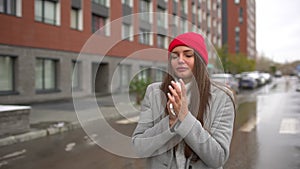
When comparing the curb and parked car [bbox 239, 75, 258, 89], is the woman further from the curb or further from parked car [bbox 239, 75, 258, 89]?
parked car [bbox 239, 75, 258, 89]

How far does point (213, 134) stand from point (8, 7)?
17.2m

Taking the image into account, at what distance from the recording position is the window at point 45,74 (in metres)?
18.0

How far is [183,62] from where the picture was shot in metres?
1.54

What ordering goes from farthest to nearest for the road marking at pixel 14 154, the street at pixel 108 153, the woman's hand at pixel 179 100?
the road marking at pixel 14 154, the street at pixel 108 153, the woman's hand at pixel 179 100

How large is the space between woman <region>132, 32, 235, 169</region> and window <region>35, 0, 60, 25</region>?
59.4 ft

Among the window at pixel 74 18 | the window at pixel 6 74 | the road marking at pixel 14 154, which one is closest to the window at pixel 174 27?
the road marking at pixel 14 154

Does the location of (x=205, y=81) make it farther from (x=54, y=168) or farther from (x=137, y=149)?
(x=54, y=168)

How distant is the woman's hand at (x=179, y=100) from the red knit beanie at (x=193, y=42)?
9.7 inches

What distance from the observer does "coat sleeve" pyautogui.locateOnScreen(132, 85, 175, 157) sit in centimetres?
153

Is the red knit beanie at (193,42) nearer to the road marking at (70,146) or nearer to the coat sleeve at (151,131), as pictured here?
the coat sleeve at (151,131)

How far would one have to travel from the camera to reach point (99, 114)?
1.73 meters

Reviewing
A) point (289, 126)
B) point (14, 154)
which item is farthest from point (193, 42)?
point (289, 126)

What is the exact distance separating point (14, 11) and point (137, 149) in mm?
17264

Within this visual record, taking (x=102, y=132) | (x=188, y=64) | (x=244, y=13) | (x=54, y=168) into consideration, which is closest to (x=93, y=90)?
(x=102, y=132)
